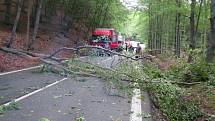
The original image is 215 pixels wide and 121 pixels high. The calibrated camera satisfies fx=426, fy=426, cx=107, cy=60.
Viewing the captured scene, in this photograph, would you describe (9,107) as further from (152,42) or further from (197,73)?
(152,42)

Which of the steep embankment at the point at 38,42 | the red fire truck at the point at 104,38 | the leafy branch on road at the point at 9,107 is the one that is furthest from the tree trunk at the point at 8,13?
the leafy branch on road at the point at 9,107

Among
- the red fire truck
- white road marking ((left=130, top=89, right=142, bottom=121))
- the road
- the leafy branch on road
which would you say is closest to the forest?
white road marking ((left=130, top=89, right=142, bottom=121))

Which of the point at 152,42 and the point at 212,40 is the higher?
the point at 212,40

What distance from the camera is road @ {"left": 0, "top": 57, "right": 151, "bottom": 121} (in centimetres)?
1074

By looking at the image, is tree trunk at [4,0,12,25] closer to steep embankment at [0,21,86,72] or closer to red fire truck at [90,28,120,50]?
steep embankment at [0,21,86,72]

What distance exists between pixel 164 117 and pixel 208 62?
26.6ft

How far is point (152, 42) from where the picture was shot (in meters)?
62.7

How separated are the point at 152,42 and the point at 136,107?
50.5 meters

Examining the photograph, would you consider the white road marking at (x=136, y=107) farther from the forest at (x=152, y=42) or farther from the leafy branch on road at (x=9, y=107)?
the leafy branch on road at (x=9, y=107)

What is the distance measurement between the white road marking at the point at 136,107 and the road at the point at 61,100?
128 millimetres

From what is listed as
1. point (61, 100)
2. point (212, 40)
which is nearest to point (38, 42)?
point (212, 40)

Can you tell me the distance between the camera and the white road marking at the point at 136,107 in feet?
36.1

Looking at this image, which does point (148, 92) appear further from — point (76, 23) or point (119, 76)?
point (76, 23)

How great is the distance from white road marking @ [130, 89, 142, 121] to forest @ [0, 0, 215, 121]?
0.46m
